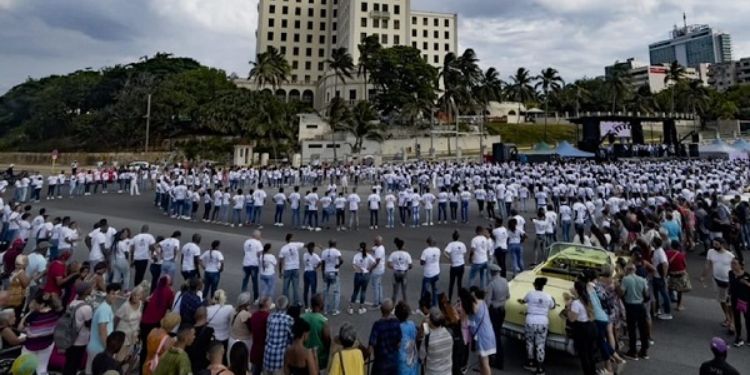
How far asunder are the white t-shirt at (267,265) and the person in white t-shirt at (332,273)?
3.49 ft

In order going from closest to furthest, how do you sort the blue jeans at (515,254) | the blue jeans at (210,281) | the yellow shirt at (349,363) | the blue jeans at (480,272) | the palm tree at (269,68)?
the yellow shirt at (349,363), the blue jeans at (210,281), the blue jeans at (480,272), the blue jeans at (515,254), the palm tree at (269,68)

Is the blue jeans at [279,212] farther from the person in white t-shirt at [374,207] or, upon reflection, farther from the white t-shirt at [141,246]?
the white t-shirt at [141,246]

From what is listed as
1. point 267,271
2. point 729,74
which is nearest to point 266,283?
point 267,271

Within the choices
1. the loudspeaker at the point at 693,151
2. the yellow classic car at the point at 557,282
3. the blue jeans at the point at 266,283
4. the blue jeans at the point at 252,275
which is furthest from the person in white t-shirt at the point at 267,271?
the loudspeaker at the point at 693,151

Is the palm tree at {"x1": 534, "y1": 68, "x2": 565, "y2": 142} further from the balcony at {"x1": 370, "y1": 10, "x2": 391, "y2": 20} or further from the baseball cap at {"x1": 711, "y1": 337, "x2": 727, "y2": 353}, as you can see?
the baseball cap at {"x1": 711, "y1": 337, "x2": 727, "y2": 353}

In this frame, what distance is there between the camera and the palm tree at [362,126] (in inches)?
2149

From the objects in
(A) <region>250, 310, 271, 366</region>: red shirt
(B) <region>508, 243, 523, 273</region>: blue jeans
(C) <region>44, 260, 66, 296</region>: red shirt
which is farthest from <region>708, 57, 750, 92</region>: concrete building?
(C) <region>44, 260, 66, 296</region>: red shirt

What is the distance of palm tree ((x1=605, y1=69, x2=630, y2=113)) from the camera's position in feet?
278

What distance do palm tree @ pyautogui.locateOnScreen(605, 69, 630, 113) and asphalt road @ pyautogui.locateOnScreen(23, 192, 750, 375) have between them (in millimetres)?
79235

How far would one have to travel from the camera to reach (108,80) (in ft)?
252

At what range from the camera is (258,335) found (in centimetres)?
571

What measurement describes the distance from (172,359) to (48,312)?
2.76 metres

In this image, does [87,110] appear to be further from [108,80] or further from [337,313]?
[337,313]

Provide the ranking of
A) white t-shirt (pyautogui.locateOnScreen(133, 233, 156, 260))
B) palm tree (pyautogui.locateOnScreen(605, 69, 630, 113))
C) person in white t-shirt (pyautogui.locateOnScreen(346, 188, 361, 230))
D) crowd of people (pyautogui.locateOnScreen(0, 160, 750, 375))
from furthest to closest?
1. palm tree (pyautogui.locateOnScreen(605, 69, 630, 113))
2. person in white t-shirt (pyautogui.locateOnScreen(346, 188, 361, 230))
3. white t-shirt (pyautogui.locateOnScreen(133, 233, 156, 260))
4. crowd of people (pyautogui.locateOnScreen(0, 160, 750, 375))
